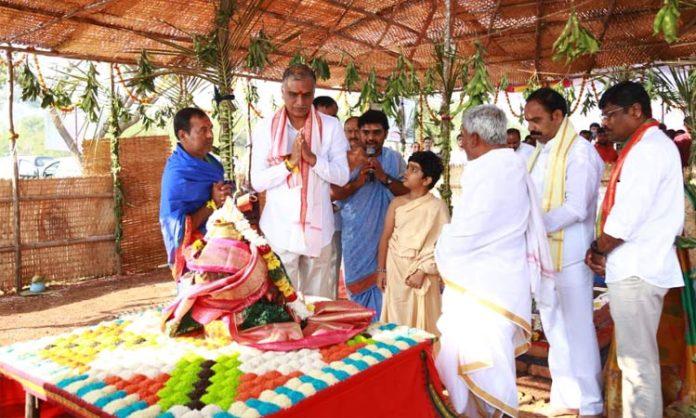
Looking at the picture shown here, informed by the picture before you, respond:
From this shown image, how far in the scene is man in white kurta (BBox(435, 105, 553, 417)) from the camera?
108 inches

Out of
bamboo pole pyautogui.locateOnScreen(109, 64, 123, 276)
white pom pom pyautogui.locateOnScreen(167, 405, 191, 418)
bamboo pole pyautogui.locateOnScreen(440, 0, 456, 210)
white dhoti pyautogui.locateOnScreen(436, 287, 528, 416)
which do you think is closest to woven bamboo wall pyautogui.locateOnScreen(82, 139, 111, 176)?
bamboo pole pyautogui.locateOnScreen(109, 64, 123, 276)

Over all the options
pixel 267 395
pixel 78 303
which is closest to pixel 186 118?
pixel 267 395

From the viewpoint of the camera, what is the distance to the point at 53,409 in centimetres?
275

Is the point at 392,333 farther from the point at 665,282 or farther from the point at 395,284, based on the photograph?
the point at 665,282

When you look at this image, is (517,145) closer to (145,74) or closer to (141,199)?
(145,74)

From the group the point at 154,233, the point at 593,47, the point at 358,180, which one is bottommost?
the point at 154,233

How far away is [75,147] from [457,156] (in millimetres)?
12804

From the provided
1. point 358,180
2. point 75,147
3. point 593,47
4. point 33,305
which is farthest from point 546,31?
point 75,147

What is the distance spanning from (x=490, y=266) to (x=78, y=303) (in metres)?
5.72

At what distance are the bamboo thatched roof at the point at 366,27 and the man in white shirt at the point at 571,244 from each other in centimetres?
279

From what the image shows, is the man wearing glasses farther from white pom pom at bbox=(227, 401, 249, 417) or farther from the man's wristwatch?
white pom pom at bbox=(227, 401, 249, 417)

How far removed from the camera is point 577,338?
3340mm

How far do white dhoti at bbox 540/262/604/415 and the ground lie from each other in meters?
4.57

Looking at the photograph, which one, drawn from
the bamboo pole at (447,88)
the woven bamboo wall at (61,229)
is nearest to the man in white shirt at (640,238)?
the bamboo pole at (447,88)
